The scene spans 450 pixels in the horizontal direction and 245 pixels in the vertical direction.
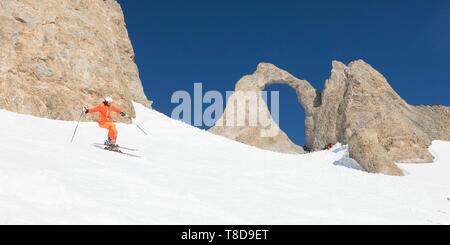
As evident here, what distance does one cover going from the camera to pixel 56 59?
21.3 m

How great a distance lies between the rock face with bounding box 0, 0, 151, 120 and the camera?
62.4ft

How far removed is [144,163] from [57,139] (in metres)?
2.98

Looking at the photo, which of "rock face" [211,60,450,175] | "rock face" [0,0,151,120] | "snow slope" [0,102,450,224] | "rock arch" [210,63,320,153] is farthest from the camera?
"rock arch" [210,63,320,153]

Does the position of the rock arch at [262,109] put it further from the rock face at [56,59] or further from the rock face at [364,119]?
the rock face at [56,59]

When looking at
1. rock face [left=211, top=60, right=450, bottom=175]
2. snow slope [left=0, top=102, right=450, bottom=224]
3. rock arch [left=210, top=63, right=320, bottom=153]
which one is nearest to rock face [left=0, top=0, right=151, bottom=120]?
snow slope [left=0, top=102, right=450, bottom=224]

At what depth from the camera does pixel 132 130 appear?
1958 cm

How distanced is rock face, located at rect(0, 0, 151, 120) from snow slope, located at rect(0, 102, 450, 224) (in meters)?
2.81

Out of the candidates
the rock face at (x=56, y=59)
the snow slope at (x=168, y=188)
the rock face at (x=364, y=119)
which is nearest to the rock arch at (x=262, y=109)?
the rock face at (x=364, y=119)

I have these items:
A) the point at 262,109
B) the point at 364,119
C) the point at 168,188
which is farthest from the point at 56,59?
the point at 262,109

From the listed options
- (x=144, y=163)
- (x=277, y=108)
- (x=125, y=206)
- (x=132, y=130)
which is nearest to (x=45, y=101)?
(x=132, y=130)

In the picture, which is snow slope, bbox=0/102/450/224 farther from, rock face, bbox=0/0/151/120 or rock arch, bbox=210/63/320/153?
rock arch, bbox=210/63/320/153

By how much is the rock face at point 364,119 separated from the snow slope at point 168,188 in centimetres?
701
